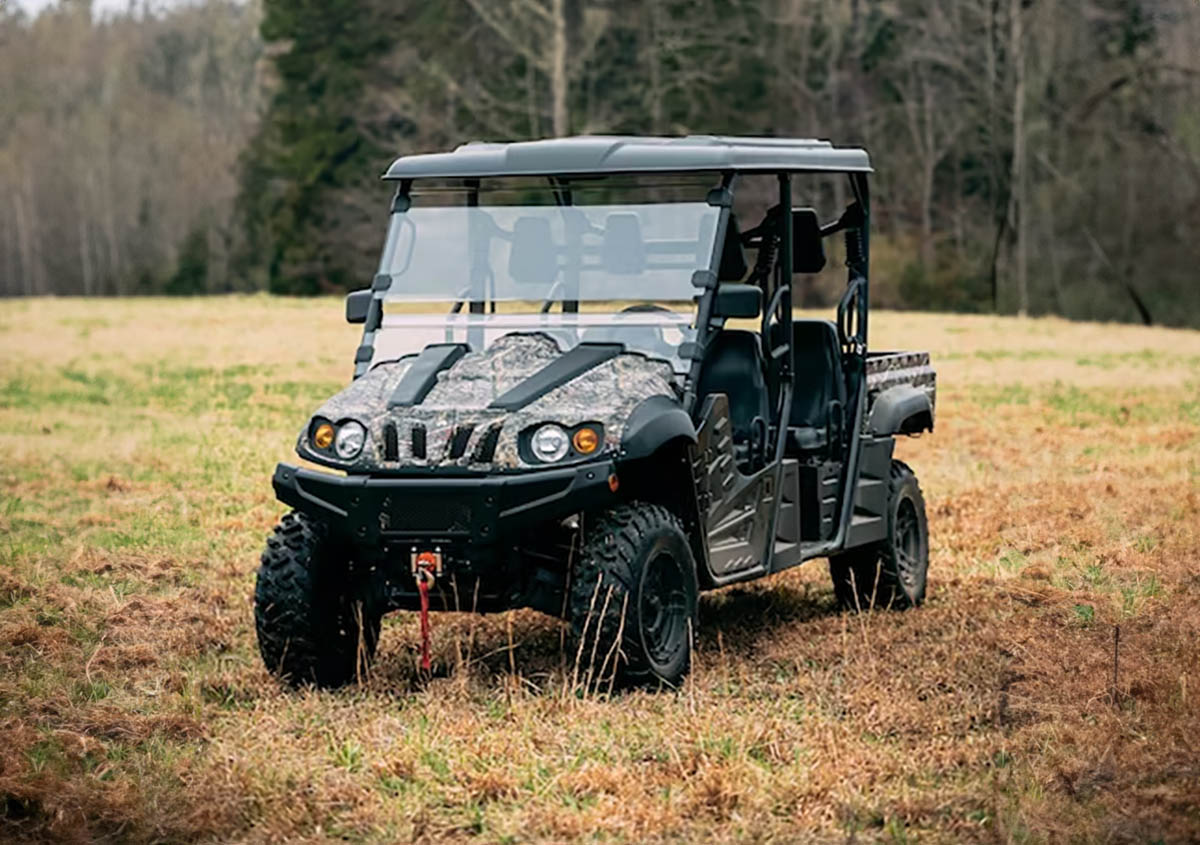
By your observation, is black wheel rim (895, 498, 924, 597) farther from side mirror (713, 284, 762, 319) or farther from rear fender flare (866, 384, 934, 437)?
side mirror (713, 284, 762, 319)

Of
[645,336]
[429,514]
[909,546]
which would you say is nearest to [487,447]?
[429,514]

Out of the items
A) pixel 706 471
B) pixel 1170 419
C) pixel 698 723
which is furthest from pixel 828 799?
pixel 1170 419

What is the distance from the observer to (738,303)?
28.1 ft

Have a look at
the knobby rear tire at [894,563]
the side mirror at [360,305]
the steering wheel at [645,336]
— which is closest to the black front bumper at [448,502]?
the steering wheel at [645,336]

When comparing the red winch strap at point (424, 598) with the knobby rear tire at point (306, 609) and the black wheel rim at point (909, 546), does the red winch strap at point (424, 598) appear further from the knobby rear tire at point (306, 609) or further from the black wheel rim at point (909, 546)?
the black wheel rim at point (909, 546)

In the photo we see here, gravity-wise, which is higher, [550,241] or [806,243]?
[550,241]

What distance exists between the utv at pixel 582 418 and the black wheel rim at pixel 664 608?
0.04ft

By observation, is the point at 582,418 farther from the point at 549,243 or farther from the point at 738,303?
the point at 549,243

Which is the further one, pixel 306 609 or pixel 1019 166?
pixel 1019 166

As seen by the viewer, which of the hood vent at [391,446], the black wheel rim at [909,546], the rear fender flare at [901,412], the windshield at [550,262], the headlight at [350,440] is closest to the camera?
the hood vent at [391,446]

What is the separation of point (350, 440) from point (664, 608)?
143cm

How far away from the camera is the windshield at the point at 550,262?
8.73 m

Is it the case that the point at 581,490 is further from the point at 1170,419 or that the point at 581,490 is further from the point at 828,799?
the point at 1170,419

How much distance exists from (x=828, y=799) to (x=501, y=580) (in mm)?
2001
